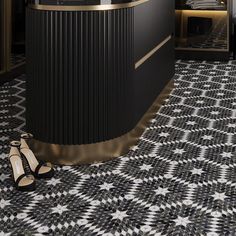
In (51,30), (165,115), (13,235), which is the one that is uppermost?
(51,30)

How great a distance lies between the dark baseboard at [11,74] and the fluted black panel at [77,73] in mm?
2026

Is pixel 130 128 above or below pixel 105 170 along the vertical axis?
above

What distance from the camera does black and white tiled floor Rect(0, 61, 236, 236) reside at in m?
2.40

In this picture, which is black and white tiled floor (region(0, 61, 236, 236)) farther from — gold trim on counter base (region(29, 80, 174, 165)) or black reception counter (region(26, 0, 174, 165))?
black reception counter (region(26, 0, 174, 165))

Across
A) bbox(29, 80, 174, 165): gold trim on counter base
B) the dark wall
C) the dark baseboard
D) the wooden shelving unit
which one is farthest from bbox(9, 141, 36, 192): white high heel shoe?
the wooden shelving unit

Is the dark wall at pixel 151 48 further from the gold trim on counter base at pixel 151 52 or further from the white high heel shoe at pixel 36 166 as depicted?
the white high heel shoe at pixel 36 166

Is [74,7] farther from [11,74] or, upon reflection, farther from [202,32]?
[202,32]

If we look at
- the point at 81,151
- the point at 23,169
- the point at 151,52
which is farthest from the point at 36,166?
the point at 151,52

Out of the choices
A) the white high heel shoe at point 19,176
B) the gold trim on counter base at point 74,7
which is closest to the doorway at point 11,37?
the gold trim on counter base at point 74,7

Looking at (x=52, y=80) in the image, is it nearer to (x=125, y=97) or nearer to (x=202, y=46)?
(x=125, y=97)

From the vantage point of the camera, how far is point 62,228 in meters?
2.36

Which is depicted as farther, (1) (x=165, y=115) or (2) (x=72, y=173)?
(1) (x=165, y=115)

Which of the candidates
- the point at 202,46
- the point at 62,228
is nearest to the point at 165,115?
the point at 62,228

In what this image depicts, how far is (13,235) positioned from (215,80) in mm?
3520
